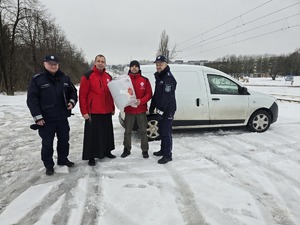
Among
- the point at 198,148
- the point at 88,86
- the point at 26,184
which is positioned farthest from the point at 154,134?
the point at 26,184

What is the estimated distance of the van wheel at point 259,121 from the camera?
689 cm

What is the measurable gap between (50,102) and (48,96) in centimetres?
10

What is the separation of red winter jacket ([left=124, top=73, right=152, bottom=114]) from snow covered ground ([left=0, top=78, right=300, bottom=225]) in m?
0.97

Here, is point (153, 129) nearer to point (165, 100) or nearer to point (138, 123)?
point (138, 123)

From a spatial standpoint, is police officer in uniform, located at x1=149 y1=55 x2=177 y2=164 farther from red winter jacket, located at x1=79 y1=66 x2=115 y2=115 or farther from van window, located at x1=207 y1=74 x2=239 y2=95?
van window, located at x1=207 y1=74 x2=239 y2=95

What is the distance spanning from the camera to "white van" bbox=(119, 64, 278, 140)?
638cm

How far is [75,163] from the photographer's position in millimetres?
4707

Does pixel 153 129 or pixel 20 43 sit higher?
pixel 20 43

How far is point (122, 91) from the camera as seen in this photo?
4.31 metres

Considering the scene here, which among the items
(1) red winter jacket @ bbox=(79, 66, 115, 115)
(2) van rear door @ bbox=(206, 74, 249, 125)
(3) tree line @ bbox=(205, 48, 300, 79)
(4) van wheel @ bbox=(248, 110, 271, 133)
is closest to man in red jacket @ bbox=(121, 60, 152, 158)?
(1) red winter jacket @ bbox=(79, 66, 115, 115)

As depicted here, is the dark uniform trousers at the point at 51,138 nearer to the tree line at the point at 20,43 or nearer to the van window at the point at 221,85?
the van window at the point at 221,85

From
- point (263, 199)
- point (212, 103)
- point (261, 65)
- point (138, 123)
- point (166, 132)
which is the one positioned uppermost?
point (261, 65)

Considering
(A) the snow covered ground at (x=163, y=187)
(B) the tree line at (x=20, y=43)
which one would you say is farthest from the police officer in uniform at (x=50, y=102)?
(B) the tree line at (x=20, y=43)

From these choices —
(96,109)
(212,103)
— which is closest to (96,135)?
(96,109)
